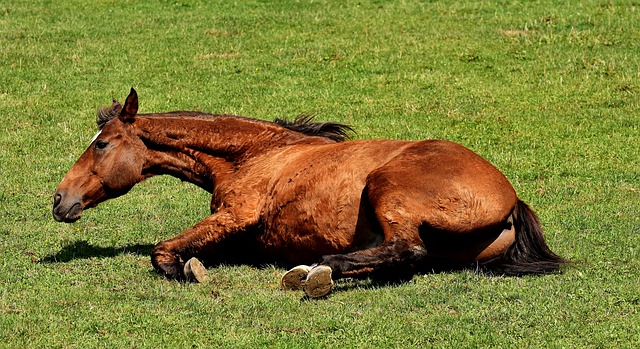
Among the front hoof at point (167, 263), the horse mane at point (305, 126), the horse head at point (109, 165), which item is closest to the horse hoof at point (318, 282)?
the front hoof at point (167, 263)

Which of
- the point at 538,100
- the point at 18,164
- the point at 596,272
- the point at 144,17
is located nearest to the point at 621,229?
the point at 596,272

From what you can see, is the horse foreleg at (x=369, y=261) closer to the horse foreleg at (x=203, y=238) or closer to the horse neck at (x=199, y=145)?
the horse foreleg at (x=203, y=238)

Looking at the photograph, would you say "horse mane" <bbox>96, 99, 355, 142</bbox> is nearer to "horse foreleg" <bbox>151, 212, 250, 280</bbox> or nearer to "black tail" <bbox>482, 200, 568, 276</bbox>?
"horse foreleg" <bbox>151, 212, 250, 280</bbox>

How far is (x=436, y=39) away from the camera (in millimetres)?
20281

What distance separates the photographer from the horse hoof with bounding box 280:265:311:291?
7.70 metres

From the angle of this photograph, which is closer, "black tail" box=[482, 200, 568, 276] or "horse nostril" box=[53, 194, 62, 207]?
"black tail" box=[482, 200, 568, 276]

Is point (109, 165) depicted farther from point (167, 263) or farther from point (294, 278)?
point (294, 278)

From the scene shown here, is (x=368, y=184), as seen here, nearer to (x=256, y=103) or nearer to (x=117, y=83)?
(x=256, y=103)

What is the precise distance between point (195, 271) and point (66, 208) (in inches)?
65.5

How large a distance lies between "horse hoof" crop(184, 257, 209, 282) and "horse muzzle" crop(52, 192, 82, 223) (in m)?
1.45

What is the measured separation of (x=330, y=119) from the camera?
1619cm

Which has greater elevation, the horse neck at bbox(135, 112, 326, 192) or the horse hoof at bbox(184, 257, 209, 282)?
the horse neck at bbox(135, 112, 326, 192)

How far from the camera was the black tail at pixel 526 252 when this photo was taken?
8.20 metres

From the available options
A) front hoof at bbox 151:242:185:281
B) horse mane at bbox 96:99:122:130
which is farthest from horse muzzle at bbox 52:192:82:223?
front hoof at bbox 151:242:185:281
